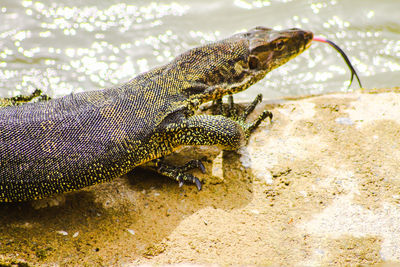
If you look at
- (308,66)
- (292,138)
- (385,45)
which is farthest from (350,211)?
(385,45)

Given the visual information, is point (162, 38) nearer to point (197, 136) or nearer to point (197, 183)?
point (197, 136)

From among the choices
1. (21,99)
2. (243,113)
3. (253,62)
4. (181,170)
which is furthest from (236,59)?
(21,99)

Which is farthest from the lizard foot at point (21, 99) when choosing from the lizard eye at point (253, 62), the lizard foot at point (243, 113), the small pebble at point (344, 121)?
the small pebble at point (344, 121)

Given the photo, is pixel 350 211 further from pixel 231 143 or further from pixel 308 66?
pixel 308 66

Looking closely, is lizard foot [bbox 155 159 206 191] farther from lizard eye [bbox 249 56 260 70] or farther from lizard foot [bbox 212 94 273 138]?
lizard eye [bbox 249 56 260 70]

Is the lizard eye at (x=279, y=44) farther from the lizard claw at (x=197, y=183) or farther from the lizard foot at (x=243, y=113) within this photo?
the lizard claw at (x=197, y=183)

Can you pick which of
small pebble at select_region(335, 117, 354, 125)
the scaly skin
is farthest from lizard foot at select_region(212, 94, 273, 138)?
small pebble at select_region(335, 117, 354, 125)
